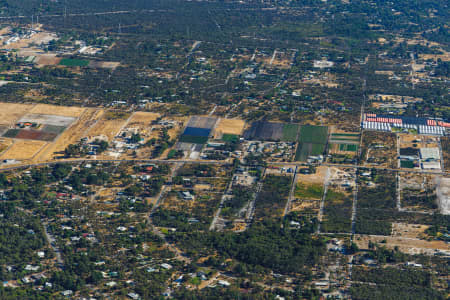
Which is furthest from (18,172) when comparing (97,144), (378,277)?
(378,277)

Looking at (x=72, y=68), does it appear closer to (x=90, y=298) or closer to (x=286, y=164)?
(x=286, y=164)

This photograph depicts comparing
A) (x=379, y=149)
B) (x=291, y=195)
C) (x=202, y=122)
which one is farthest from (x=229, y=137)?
(x=379, y=149)

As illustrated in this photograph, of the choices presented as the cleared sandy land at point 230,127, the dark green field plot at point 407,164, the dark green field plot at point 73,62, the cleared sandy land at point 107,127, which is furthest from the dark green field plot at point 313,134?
the dark green field plot at point 73,62

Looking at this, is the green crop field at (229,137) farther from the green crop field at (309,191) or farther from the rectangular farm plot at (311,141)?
the green crop field at (309,191)

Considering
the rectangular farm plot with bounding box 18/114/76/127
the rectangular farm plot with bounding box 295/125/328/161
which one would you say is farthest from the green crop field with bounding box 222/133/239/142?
the rectangular farm plot with bounding box 18/114/76/127

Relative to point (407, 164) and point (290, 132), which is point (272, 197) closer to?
point (290, 132)
